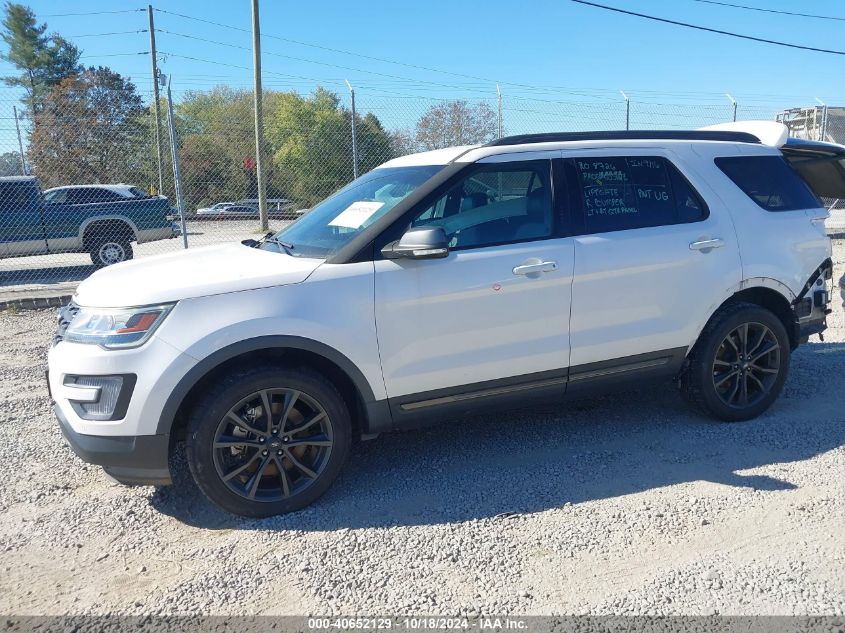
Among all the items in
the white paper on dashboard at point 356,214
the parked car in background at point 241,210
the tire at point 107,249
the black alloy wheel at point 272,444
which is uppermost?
the parked car in background at point 241,210

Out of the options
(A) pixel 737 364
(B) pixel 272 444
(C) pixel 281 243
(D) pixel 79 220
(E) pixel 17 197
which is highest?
(E) pixel 17 197

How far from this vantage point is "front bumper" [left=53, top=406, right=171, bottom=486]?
320 centimetres

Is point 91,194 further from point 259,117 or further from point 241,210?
point 241,210

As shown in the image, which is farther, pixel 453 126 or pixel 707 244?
pixel 453 126

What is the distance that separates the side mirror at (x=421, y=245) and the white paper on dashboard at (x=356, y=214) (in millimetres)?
437

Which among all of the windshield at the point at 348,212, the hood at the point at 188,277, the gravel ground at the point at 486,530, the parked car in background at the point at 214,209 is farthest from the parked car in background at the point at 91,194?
the hood at the point at 188,277

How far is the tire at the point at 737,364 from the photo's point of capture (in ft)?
14.3

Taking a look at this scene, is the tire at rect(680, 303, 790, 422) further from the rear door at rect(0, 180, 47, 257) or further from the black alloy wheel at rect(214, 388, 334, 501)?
the rear door at rect(0, 180, 47, 257)

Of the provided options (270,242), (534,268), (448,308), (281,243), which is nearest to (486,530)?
(448,308)

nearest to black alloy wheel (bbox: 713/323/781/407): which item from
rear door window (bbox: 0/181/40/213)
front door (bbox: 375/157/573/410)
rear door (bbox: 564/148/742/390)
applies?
rear door (bbox: 564/148/742/390)

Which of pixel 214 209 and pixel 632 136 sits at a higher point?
pixel 632 136

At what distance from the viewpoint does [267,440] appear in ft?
11.1

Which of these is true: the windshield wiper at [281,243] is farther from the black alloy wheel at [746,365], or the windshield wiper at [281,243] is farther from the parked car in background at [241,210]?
the parked car in background at [241,210]

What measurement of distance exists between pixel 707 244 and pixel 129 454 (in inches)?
141
